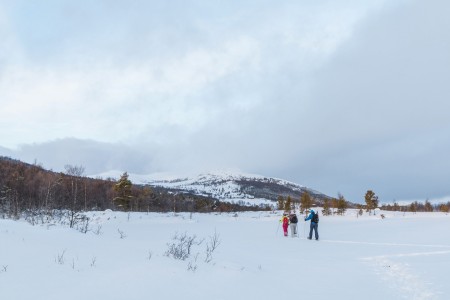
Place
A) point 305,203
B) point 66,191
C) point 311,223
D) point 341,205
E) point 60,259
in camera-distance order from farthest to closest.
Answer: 1. point 305,203
2. point 66,191
3. point 341,205
4. point 311,223
5. point 60,259

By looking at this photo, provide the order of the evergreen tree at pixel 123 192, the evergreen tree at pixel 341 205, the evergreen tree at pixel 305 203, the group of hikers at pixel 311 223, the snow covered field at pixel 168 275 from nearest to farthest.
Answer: the snow covered field at pixel 168 275 < the group of hikers at pixel 311 223 < the evergreen tree at pixel 341 205 < the evergreen tree at pixel 123 192 < the evergreen tree at pixel 305 203

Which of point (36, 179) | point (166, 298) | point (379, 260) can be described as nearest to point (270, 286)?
point (166, 298)

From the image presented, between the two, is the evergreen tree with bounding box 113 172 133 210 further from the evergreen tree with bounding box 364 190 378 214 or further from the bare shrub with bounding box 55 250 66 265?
the bare shrub with bounding box 55 250 66 265

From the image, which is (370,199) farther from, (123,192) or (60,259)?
(60,259)

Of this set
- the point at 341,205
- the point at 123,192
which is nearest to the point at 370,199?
the point at 341,205

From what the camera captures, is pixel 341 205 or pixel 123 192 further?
pixel 123 192

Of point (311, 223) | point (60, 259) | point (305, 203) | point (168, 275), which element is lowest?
point (168, 275)

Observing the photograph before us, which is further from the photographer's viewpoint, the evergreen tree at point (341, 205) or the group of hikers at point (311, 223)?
the evergreen tree at point (341, 205)

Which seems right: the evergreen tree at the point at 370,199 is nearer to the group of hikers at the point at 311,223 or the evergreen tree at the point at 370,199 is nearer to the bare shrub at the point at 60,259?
the group of hikers at the point at 311,223

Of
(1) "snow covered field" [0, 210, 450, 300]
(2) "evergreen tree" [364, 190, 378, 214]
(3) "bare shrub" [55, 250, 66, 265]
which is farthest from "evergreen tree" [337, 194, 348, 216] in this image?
(3) "bare shrub" [55, 250, 66, 265]

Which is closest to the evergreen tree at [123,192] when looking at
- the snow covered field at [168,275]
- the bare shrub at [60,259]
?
the snow covered field at [168,275]

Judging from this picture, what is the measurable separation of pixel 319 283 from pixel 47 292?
18.6ft

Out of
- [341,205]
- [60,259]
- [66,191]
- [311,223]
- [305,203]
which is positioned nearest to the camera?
[60,259]

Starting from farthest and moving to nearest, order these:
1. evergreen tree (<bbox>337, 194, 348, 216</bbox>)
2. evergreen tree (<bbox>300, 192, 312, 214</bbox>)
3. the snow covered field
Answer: evergreen tree (<bbox>300, 192, 312, 214</bbox>), evergreen tree (<bbox>337, 194, 348, 216</bbox>), the snow covered field
